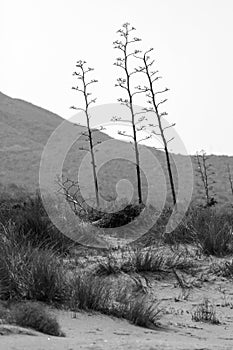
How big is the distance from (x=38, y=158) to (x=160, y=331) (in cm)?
5188

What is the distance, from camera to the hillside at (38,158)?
45.8 meters

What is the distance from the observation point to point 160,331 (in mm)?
6137

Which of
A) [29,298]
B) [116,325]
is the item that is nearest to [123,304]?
[116,325]

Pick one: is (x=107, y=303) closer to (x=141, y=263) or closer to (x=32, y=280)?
(x=32, y=280)

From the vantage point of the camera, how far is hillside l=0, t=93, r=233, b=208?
45.8 m

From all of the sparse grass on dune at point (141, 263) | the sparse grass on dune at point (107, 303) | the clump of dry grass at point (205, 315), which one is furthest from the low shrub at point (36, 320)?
the sparse grass on dune at point (141, 263)

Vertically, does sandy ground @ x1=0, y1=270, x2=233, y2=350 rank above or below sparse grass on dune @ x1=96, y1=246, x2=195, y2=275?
below

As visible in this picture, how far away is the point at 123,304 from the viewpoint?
6660 millimetres

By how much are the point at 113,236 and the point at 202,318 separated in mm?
5128

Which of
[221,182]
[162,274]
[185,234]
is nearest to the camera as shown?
[162,274]

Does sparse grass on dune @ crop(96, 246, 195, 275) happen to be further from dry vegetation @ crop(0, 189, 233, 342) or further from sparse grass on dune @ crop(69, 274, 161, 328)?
sparse grass on dune @ crop(69, 274, 161, 328)

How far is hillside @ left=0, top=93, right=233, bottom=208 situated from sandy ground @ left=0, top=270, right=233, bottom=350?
28943mm

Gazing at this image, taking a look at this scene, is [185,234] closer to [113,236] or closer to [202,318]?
[113,236]

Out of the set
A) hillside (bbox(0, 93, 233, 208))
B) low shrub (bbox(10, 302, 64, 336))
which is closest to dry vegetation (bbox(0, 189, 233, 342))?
low shrub (bbox(10, 302, 64, 336))
